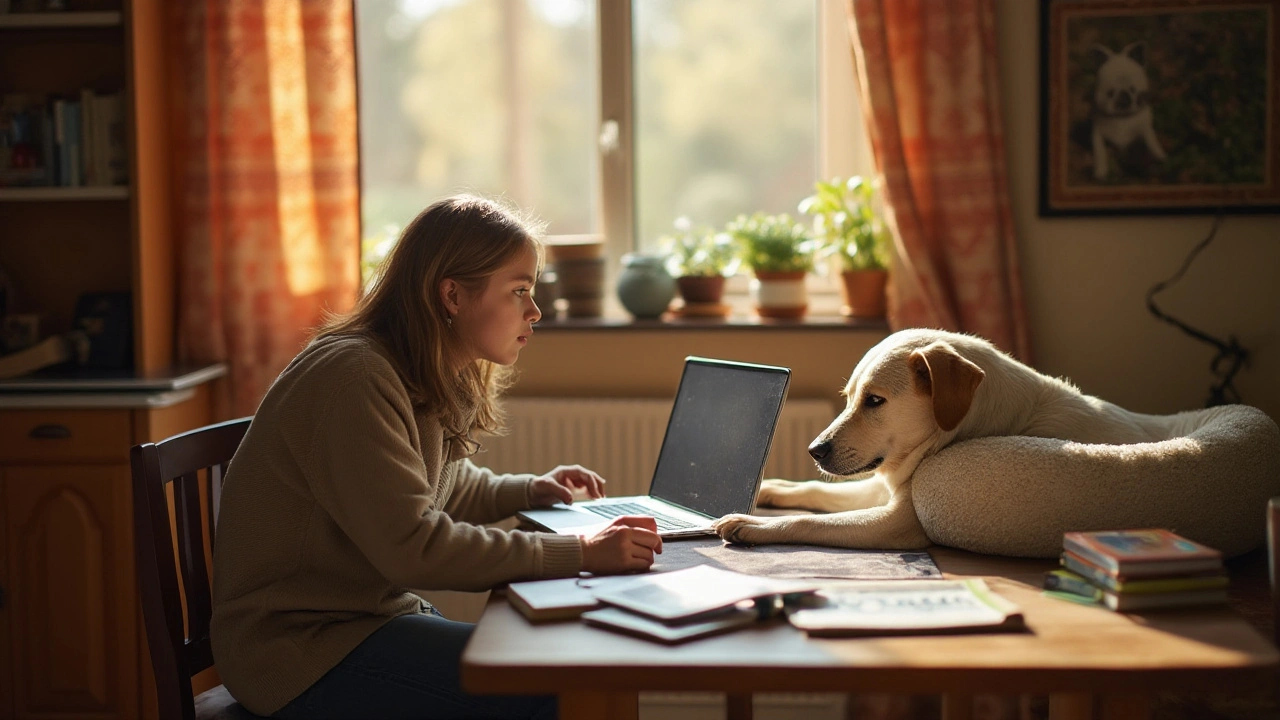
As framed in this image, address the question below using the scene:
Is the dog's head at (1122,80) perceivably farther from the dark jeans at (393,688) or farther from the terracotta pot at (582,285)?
the dark jeans at (393,688)

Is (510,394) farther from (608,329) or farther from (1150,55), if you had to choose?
(1150,55)

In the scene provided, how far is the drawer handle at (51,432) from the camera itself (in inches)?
104

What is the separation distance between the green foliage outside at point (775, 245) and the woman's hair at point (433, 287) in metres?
1.33

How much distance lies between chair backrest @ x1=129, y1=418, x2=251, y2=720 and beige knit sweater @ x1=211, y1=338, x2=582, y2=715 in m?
0.07

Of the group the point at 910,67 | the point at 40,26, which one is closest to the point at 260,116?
the point at 40,26

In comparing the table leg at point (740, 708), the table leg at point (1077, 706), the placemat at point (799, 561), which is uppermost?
the placemat at point (799, 561)

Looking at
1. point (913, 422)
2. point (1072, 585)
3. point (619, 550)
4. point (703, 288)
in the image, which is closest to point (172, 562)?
point (619, 550)

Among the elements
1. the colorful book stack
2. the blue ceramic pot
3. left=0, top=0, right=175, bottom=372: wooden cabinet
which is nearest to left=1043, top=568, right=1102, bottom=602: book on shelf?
the colorful book stack

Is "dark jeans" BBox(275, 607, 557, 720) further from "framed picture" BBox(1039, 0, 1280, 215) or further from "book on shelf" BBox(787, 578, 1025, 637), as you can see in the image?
"framed picture" BBox(1039, 0, 1280, 215)

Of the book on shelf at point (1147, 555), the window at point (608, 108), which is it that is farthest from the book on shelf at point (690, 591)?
the window at point (608, 108)

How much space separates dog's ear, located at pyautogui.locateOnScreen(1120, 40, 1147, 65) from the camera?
2.78 meters

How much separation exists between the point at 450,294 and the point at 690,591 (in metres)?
0.61

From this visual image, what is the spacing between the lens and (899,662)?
46.3 inches

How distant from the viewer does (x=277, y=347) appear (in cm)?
300
